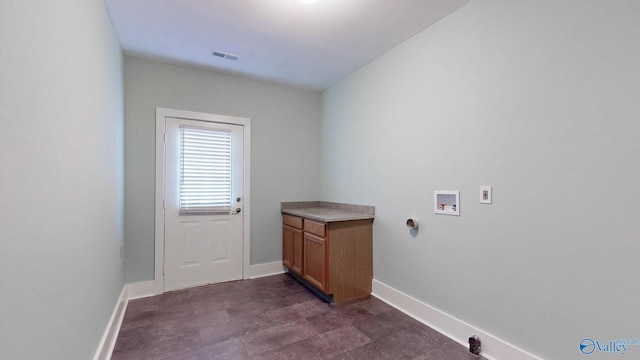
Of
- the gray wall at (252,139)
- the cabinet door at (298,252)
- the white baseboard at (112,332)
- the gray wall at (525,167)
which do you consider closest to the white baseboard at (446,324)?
the gray wall at (525,167)

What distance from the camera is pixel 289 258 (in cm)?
349

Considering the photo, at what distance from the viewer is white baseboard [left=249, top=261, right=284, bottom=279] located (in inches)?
138

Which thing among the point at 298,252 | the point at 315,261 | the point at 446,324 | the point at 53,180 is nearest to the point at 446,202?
the point at 446,324

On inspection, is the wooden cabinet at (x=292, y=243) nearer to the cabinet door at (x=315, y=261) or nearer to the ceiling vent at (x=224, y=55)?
the cabinet door at (x=315, y=261)

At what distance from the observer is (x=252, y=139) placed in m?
3.54

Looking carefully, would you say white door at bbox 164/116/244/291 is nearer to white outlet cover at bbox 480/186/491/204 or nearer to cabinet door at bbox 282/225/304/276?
cabinet door at bbox 282/225/304/276

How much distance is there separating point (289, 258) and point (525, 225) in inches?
101

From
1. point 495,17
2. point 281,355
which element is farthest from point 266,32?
point 281,355

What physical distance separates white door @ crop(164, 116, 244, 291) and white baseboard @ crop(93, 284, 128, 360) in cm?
55

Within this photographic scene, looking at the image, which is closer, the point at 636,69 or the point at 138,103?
the point at 636,69

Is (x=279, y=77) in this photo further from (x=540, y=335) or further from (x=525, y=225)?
(x=540, y=335)

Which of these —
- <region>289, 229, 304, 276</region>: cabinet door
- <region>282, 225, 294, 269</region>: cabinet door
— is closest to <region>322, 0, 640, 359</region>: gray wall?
<region>289, 229, 304, 276</region>: cabinet door

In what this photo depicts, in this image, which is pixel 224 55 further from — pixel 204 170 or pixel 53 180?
pixel 53 180

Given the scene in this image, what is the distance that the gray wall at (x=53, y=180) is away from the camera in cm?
80
